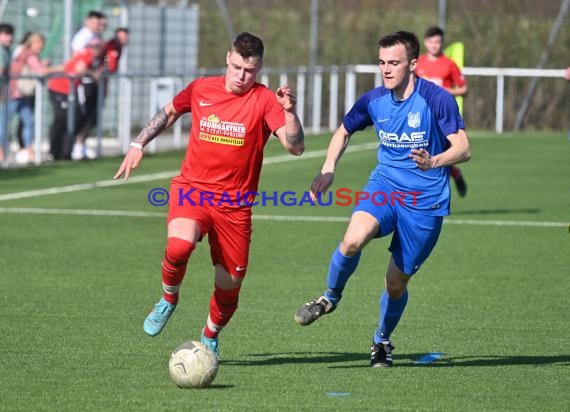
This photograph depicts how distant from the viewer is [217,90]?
8969 mm

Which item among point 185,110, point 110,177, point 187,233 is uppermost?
point 185,110

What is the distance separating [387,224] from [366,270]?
183 inches

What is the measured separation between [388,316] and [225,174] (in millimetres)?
1413

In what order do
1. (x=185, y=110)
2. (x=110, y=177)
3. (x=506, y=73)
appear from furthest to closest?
(x=506, y=73), (x=110, y=177), (x=185, y=110)

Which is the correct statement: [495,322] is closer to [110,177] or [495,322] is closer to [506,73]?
[110,177]

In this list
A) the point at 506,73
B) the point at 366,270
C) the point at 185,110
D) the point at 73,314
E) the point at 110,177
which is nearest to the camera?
the point at 185,110

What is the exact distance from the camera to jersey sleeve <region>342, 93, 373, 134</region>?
923cm

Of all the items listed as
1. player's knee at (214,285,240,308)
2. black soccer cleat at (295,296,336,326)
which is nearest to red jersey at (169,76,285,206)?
player's knee at (214,285,240,308)

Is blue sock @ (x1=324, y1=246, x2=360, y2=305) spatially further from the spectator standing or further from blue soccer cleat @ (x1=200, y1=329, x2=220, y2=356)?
Result: the spectator standing

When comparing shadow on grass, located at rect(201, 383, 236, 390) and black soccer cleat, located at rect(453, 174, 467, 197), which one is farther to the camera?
black soccer cleat, located at rect(453, 174, 467, 197)

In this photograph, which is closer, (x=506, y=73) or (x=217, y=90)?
(x=217, y=90)

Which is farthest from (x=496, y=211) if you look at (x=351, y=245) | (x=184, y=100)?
(x=184, y=100)

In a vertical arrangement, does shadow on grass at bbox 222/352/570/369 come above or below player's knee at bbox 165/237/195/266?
below

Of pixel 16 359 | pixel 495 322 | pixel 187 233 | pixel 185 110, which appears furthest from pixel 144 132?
pixel 495 322
